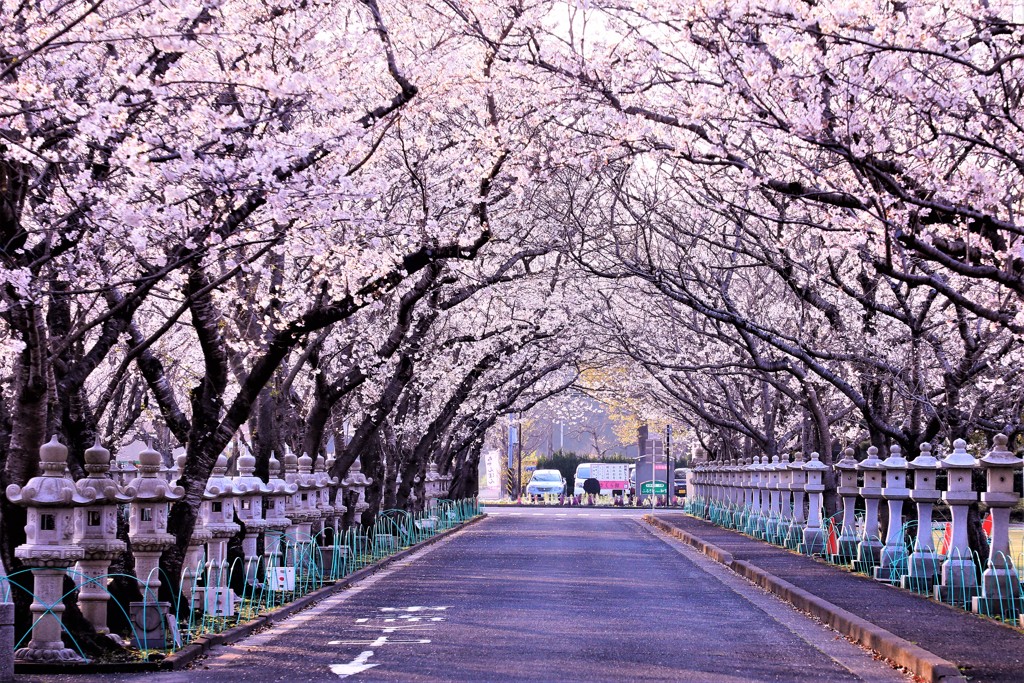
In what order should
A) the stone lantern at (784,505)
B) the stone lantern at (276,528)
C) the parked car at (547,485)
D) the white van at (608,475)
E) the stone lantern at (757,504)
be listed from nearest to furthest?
the stone lantern at (276,528) < the stone lantern at (784,505) < the stone lantern at (757,504) < the parked car at (547,485) < the white van at (608,475)

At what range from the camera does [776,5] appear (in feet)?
38.2

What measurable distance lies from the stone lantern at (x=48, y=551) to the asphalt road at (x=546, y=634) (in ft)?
2.84

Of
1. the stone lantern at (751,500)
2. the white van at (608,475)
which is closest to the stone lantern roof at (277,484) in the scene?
the stone lantern at (751,500)

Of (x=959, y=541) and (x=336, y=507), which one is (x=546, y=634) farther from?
(x=336, y=507)

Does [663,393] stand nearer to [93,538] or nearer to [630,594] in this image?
[630,594]

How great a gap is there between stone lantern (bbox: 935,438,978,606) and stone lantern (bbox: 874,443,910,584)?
255 centimetres

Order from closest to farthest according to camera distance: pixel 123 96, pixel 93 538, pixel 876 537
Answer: pixel 93 538 → pixel 123 96 → pixel 876 537

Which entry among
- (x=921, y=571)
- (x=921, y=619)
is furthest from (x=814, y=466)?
(x=921, y=619)

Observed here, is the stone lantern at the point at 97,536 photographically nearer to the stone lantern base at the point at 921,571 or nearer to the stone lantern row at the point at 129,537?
the stone lantern row at the point at 129,537

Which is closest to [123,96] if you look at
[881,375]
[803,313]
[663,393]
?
[881,375]

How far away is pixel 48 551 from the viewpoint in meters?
11.7

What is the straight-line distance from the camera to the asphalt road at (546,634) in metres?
11.9

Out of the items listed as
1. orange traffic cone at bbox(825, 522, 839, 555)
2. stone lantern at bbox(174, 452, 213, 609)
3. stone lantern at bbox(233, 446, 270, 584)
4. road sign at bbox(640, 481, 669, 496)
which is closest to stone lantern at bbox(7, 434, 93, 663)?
stone lantern at bbox(174, 452, 213, 609)

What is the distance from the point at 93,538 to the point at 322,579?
868 centimetres
